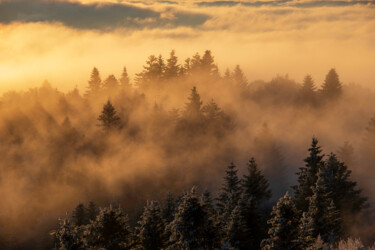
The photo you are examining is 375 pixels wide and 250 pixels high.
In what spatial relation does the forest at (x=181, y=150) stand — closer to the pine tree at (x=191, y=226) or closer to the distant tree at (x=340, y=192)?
the distant tree at (x=340, y=192)

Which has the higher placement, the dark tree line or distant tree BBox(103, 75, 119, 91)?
distant tree BBox(103, 75, 119, 91)

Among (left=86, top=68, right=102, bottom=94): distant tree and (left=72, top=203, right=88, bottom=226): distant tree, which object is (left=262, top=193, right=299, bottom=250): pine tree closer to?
(left=72, top=203, right=88, bottom=226): distant tree

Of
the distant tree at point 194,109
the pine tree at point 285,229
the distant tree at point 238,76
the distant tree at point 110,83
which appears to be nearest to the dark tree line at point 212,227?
the pine tree at point 285,229

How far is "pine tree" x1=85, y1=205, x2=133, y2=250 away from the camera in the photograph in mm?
26922

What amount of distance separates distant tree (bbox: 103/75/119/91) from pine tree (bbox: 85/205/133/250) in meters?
73.3

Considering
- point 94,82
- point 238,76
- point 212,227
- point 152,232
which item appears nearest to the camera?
point 212,227

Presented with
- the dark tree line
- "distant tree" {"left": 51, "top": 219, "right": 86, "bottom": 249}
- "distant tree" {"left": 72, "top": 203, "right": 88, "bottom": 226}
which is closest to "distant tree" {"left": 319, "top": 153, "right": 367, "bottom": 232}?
the dark tree line

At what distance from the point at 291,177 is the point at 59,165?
146 feet

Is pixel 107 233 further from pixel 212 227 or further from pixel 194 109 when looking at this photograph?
pixel 194 109

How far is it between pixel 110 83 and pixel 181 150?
32.7 meters

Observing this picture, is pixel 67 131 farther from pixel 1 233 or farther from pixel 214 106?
pixel 214 106

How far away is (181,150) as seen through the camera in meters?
77.1

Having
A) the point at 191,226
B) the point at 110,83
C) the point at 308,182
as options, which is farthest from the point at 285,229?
the point at 110,83

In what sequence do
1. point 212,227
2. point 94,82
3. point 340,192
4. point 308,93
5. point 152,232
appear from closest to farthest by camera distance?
1. point 212,227
2. point 152,232
3. point 340,192
4. point 308,93
5. point 94,82
